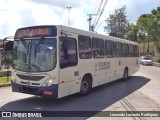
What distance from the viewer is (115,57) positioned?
658 inches

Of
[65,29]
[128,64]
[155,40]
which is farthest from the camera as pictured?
[155,40]

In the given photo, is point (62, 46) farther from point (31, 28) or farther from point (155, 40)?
point (155, 40)

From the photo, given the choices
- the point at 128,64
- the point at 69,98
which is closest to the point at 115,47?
the point at 128,64

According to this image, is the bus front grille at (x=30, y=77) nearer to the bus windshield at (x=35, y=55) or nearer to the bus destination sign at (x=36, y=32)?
the bus windshield at (x=35, y=55)

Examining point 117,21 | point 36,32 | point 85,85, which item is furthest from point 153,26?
point 36,32

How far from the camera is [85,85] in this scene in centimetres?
1266

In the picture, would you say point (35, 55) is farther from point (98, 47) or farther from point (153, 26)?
point (153, 26)

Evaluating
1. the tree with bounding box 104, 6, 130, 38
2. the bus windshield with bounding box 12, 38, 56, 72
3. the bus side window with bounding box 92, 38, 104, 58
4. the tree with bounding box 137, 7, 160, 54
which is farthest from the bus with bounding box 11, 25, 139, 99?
the tree with bounding box 104, 6, 130, 38

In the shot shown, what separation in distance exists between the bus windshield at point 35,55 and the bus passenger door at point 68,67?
1.17ft

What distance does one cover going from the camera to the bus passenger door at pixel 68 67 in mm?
10484

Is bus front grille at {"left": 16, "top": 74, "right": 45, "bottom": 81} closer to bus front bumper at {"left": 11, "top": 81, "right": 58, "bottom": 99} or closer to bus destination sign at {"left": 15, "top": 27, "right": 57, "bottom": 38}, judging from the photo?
bus front bumper at {"left": 11, "top": 81, "right": 58, "bottom": 99}

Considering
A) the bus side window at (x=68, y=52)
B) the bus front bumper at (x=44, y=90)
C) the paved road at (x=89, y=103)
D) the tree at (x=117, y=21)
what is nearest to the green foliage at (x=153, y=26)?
the tree at (x=117, y=21)

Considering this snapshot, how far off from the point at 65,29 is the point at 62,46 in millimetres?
739

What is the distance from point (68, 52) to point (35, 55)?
1.29 m
